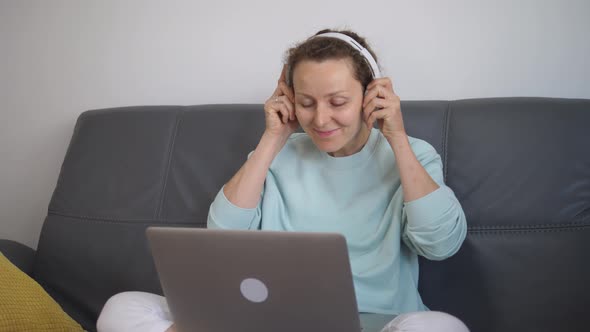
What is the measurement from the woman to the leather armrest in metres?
0.60

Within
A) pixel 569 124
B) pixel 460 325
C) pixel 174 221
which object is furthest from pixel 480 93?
pixel 174 221

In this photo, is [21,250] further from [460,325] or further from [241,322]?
[460,325]

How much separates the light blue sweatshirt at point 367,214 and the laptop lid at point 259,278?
36 cm

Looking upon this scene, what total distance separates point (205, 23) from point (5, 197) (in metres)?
1.10

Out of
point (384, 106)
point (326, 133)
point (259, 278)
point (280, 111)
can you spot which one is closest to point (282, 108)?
point (280, 111)

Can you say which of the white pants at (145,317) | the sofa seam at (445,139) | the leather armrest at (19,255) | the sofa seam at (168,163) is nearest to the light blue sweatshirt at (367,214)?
the sofa seam at (445,139)

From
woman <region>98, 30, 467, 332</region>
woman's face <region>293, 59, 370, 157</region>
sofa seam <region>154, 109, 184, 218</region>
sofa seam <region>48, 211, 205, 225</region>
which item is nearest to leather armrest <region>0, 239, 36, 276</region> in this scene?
sofa seam <region>48, 211, 205, 225</region>

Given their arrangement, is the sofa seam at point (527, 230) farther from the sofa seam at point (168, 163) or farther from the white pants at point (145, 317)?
the sofa seam at point (168, 163)

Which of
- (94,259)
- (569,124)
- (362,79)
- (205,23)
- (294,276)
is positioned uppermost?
(205,23)

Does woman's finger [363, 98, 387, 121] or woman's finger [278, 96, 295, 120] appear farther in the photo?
woman's finger [278, 96, 295, 120]

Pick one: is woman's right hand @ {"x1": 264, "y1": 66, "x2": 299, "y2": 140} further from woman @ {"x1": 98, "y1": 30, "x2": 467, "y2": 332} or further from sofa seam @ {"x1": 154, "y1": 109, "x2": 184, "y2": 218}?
sofa seam @ {"x1": 154, "y1": 109, "x2": 184, "y2": 218}

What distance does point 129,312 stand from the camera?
1.16 meters

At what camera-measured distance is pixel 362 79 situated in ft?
4.21

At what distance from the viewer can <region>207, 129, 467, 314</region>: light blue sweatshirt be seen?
4.15 feet
